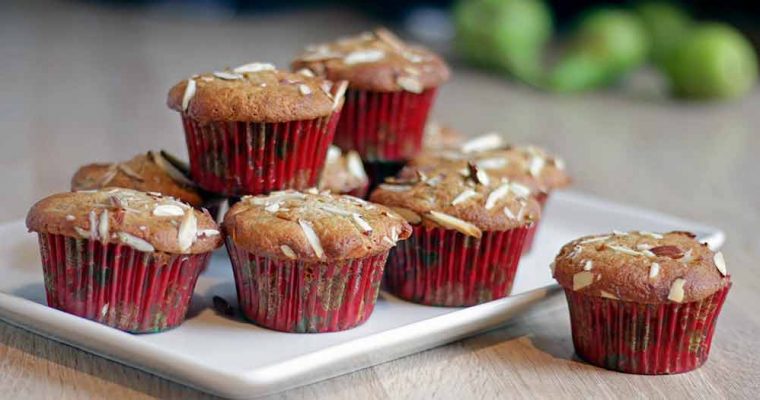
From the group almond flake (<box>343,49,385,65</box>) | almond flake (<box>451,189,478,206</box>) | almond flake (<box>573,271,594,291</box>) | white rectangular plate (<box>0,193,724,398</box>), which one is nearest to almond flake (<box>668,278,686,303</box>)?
almond flake (<box>573,271,594,291</box>)

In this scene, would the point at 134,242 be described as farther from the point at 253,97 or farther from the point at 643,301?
the point at 643,301

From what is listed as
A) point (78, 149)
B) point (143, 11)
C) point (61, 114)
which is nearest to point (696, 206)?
point (78, 149)

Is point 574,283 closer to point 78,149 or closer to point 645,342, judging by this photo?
point 645,342

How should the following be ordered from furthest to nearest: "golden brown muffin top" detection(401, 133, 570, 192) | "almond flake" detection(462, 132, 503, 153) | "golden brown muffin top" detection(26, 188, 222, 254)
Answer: "almond flake" detection(462, 132, 503, 153)
"golden brown muffin top" detection(401, 133, 570, 192)
"golden brown muffin top" detection(26, 188, 222, 254)

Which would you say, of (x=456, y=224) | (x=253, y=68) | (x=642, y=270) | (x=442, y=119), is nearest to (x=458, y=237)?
(x=456, y=224)

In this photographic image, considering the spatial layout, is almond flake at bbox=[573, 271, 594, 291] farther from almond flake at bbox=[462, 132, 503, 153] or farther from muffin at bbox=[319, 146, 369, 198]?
almond flake at bbox=[462, 132, 503, 153]

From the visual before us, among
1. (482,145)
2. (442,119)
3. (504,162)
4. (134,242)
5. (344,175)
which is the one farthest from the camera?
(442,119)
